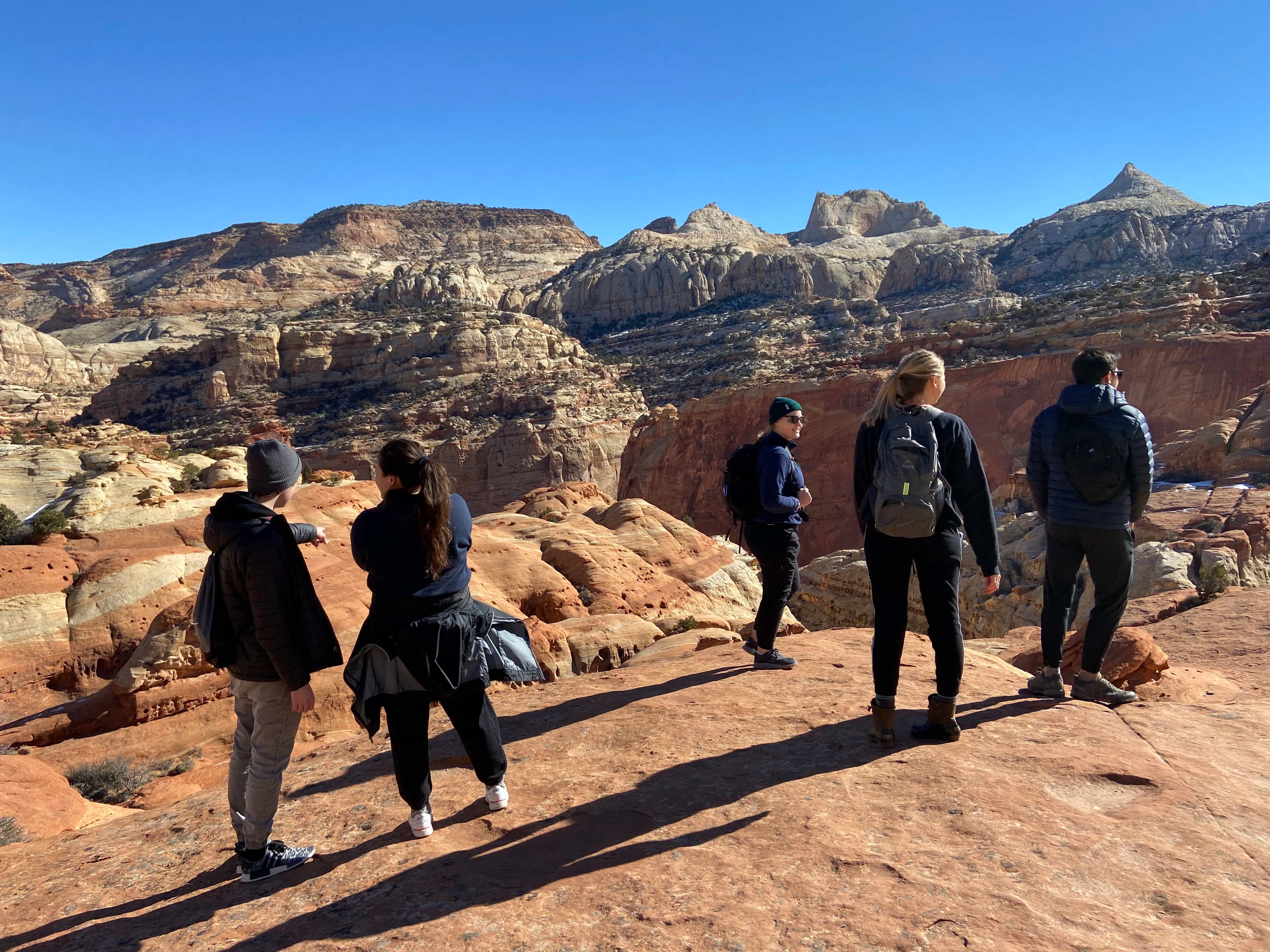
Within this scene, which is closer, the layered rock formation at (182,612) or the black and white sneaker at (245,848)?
the black and white sneaker at (245,848)

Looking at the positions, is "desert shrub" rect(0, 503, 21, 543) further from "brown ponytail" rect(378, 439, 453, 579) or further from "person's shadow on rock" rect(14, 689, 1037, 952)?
"brown ponytail" rect(378, 439, 453, 579)

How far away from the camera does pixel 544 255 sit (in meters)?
Result: 125

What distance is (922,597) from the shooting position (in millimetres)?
3797

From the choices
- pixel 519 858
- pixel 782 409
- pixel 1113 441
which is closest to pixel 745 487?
pixel 782 409

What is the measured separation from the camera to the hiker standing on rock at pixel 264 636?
9.96 ft

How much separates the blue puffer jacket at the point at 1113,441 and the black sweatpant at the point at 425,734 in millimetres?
3355

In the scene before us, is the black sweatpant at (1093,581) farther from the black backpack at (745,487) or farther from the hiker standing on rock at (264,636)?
the hiker standing on rock at (264,636)

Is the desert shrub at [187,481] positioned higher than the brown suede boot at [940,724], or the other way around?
the desert shrub at [187,481]

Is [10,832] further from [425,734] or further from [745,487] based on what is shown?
[745,487]

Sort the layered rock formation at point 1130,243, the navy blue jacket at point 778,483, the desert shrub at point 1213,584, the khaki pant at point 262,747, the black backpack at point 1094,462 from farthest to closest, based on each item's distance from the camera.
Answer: the layered rock formation at point 1130,243
the desert shrub at point 1213,584
the navy blue jacket at point 778,483
the black backpack at point 1094,462
the khaki pant at point 262,747

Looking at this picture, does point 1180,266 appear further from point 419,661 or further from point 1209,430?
point 419,661

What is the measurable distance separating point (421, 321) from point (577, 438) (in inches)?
714

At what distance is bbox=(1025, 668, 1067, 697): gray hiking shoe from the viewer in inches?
187

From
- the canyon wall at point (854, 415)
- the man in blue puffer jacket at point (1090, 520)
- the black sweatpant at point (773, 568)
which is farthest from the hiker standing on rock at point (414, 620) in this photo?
the canyon wall at point (854, 415)
